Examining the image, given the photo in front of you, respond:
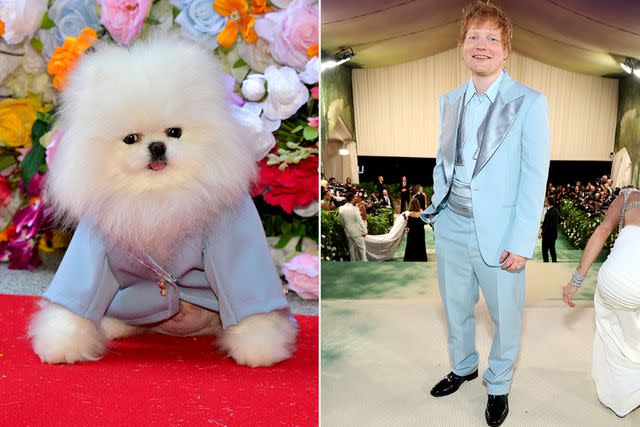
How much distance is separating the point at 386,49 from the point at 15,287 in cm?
192

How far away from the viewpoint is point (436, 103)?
0.85 meters

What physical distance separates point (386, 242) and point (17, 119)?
1.96m

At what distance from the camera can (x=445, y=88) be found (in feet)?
2.79

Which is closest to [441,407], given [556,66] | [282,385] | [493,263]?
[493,263]

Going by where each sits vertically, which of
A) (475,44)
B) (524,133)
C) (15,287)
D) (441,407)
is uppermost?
(475,44)

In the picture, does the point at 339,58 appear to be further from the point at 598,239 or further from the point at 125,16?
the point at 125,16

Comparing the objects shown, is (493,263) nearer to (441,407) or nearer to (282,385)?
(441,407)

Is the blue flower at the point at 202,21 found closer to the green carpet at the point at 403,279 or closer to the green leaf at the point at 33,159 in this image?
the green leaf at the point at 33,159

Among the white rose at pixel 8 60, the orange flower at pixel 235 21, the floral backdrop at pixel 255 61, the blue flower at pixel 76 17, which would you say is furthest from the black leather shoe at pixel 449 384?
the white rose at pixel 8 60

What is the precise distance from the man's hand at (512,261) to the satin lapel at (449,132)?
0.38 feet

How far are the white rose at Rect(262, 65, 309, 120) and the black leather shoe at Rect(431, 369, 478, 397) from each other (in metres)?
1.33

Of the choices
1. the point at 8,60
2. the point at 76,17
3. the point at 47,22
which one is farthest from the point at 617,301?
→ the point at 8,60

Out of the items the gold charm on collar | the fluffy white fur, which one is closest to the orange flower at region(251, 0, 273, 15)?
the fluffy white fur

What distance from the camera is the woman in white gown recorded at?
2.93ft
